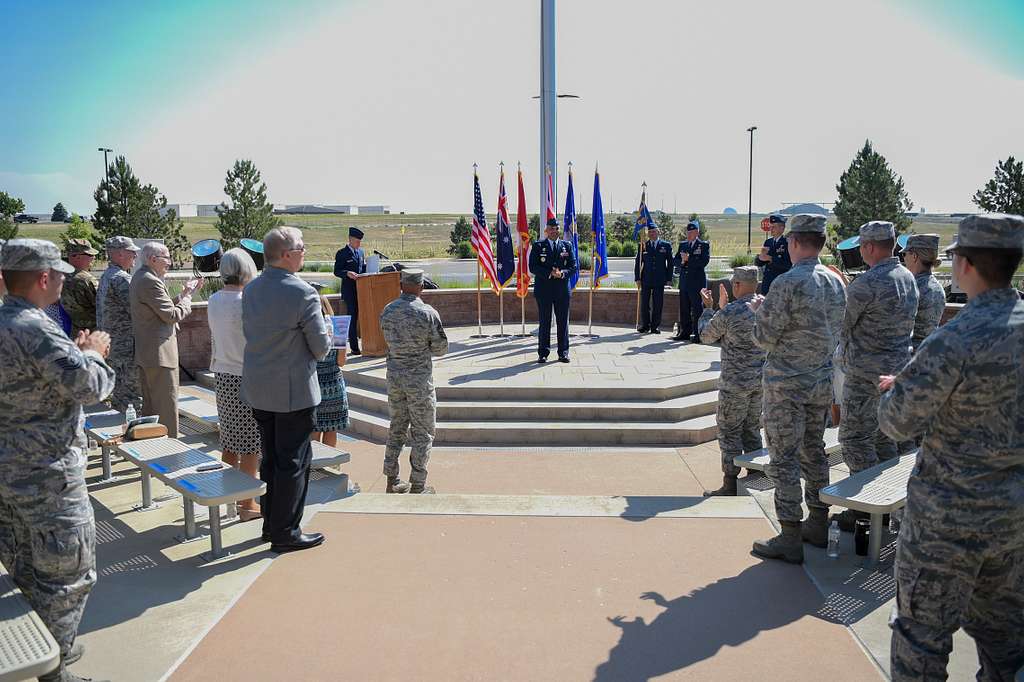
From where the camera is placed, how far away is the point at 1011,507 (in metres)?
2.57

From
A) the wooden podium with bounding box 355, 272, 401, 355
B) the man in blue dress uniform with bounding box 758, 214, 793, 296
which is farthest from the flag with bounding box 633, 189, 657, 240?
the wooden podium with bounding box 355, 272, 401, 355

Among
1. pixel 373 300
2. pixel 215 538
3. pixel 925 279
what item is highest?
pixel 925 279

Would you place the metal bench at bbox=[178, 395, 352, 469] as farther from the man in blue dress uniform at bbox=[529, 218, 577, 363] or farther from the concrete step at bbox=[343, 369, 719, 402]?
the man in blue dress uniform at bbox=[529, 218, 577, 363]

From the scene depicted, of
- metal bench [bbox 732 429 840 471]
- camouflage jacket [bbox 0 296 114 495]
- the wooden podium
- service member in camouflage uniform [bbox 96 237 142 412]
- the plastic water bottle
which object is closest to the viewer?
camouflage jacket [bbox 0 296 114 495]

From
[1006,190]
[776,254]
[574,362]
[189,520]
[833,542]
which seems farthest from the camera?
[1006,190]

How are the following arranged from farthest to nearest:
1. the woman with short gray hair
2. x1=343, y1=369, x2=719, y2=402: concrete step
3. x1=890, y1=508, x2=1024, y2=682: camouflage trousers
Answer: x1=343, y1=369, x2=719, y2=402: concrete step
the woman with short gray hair
x1=890, y1=508, x2=1024, y2=682: camouflage trousers

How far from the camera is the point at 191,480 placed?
14.7 feet

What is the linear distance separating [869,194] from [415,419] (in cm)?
3122

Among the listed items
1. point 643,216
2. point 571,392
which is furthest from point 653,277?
point 571,392

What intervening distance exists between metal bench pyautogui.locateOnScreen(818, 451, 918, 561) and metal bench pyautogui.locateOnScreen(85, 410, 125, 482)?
15.8 feet

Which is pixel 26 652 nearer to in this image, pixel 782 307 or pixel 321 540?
pixel 321 540

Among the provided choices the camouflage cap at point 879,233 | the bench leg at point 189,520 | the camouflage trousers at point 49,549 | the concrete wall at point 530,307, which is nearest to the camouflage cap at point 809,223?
the camouflage cap at point 879,233

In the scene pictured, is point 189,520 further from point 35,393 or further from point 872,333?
point 872,333

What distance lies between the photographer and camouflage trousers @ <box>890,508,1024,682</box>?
261 centimetres
